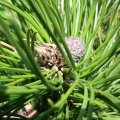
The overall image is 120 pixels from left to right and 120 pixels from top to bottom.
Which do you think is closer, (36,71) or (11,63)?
(36,71)

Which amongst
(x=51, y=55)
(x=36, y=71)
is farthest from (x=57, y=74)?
(x=36, y=71)

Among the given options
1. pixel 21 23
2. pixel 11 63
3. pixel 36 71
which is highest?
pixel 21 23

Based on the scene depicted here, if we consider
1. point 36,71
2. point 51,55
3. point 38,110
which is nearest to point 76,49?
point 51,55

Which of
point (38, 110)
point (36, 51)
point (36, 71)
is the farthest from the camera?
point (38, 110)

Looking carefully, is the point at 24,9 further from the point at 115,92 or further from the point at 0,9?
the point at 115,92

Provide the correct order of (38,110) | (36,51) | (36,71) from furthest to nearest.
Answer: (38,110)
(36,51)
(36,71)

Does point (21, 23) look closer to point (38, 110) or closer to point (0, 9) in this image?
point (0, 9)

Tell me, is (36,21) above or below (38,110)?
above

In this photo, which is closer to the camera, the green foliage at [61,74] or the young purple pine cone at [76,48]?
the green foliage at [61,74]

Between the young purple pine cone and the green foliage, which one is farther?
the young purple pine cone
